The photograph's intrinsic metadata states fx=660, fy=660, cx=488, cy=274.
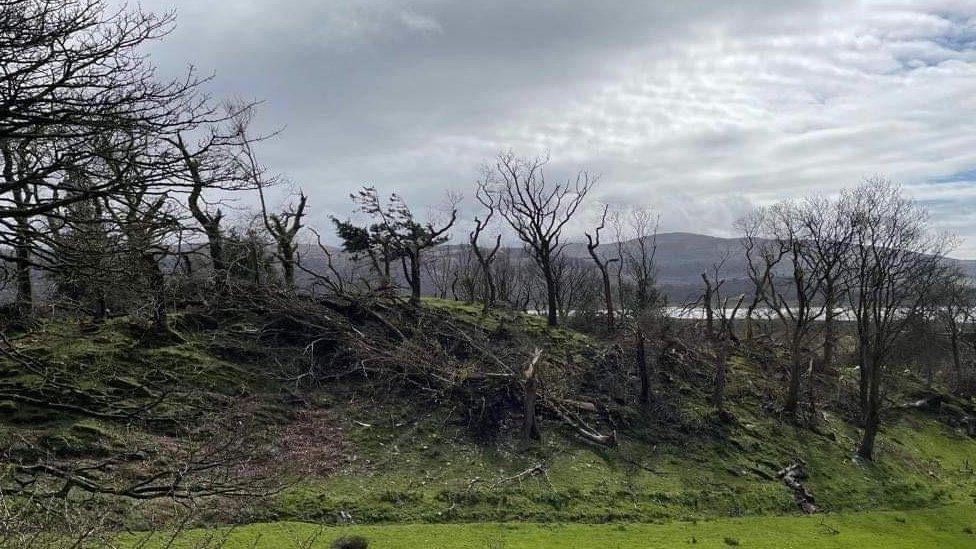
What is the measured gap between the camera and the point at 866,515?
63.6ft

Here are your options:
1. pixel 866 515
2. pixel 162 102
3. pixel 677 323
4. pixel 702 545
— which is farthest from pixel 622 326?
pixel 162 102

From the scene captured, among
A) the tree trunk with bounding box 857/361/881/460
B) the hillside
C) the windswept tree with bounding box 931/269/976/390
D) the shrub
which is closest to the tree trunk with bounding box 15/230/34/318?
the hillside

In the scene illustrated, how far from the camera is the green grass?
13.4m

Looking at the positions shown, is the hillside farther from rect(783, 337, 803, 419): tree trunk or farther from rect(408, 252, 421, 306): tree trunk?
rect(408, 252, 421, 306): tree trunk

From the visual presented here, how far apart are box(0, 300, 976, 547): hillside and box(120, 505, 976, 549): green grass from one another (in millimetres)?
272

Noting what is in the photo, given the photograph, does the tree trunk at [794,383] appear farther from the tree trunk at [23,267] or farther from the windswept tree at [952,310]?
the tree trunk at [23,267]

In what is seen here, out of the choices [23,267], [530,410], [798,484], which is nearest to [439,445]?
[530,410]

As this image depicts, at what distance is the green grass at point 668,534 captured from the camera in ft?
44.0

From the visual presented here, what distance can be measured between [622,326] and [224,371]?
18.0m

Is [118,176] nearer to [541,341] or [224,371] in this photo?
[224,371]

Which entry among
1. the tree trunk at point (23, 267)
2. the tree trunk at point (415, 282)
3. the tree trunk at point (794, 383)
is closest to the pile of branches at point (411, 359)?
the tree trunk at point (415, 282)

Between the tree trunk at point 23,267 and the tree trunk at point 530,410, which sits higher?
the tree trunk at point 23,267

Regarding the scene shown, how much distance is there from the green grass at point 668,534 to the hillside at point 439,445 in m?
0.27

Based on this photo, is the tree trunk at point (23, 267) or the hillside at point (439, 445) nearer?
the tree trunk at point (23, 267)
